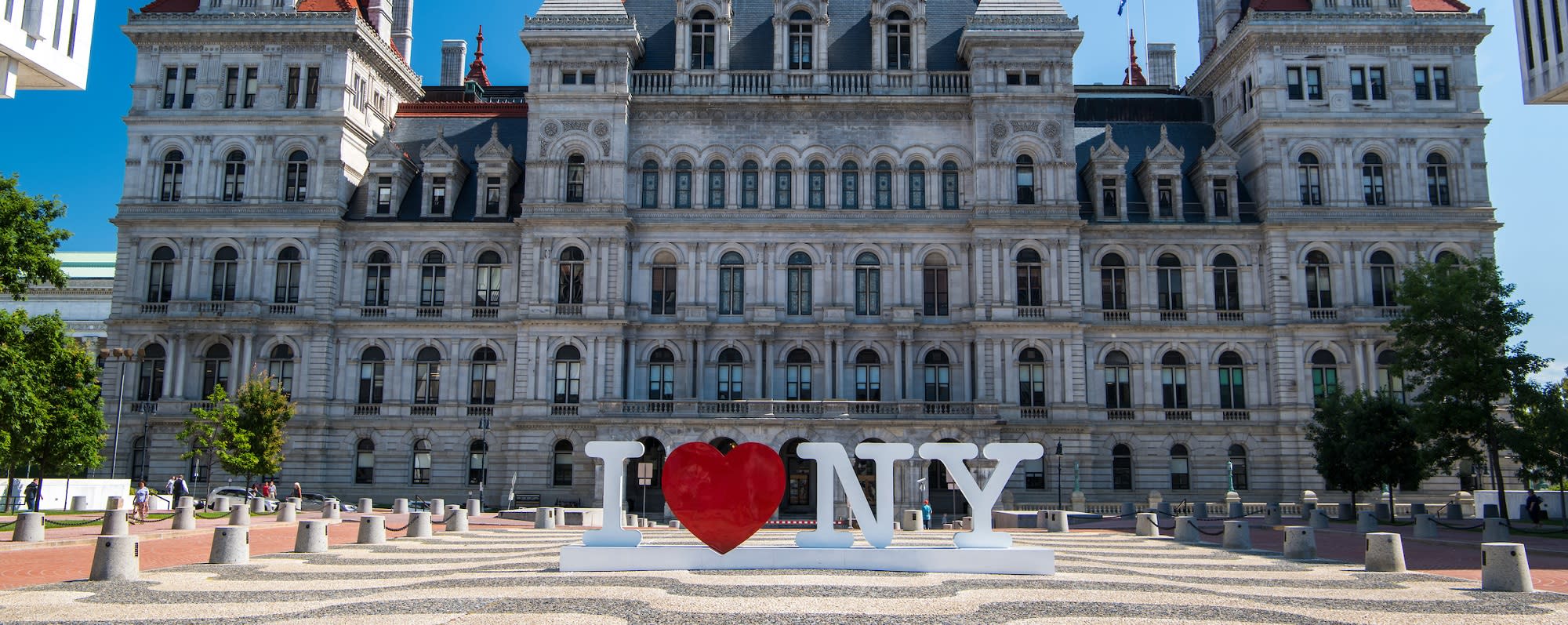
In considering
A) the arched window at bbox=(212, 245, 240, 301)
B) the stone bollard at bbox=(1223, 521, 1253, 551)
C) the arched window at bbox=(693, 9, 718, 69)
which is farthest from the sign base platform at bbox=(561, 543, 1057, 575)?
the arched window at bbox=(212, 245, 240, 301)

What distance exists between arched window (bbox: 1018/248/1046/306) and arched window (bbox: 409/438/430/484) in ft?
92.5

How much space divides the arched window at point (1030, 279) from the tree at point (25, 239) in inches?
1495

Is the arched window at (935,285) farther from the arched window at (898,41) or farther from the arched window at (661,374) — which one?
the arched window at (661,374)

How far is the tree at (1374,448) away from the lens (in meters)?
43.7

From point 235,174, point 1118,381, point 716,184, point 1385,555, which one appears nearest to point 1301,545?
point 1385,555

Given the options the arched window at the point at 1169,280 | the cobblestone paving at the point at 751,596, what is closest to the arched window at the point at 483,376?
the cobblestone paving at the point at 751,596

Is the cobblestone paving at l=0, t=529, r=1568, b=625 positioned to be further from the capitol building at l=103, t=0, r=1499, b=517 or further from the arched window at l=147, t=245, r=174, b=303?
the arched window at l=147, t=245, r=174, b=303

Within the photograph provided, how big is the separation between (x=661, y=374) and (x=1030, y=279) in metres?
17.5

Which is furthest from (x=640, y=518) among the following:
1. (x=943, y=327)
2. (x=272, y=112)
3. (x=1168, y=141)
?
(x=1168, y=141)

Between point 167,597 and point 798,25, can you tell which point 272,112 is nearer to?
point 798,25

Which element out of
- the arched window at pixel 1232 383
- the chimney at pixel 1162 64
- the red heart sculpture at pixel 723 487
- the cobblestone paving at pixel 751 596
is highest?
the chimney at pixel 1162 64

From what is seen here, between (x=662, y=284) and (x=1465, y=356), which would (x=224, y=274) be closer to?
(x=662, y=284)

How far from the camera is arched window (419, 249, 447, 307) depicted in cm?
5612

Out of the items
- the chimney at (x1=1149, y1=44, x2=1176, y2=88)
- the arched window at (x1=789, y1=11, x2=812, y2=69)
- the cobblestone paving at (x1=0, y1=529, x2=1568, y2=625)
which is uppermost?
the chimney at (x1=1149, y1=44, x2=1176, y2=88)
